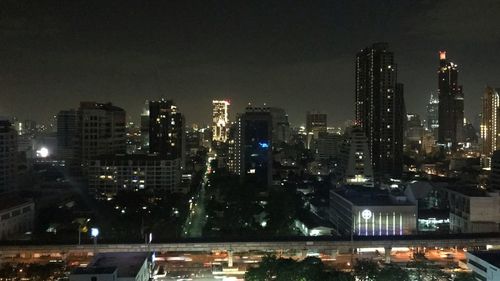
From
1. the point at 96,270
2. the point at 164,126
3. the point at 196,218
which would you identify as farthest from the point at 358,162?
the point at 96,270

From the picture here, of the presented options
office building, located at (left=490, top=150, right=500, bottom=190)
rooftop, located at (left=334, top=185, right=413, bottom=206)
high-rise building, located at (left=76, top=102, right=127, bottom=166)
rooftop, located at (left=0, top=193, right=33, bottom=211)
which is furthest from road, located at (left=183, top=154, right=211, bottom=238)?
office building, located at (left=490, top=150, right=500, bottom=190)

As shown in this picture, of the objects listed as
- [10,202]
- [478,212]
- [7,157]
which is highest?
[7,157]

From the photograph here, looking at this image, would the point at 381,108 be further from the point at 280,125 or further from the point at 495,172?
the point at 280,125

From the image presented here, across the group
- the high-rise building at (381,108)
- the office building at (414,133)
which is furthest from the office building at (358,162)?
the office building at (414,133)

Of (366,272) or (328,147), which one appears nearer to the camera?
(366,272)

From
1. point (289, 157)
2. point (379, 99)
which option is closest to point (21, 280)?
point (379, 99)

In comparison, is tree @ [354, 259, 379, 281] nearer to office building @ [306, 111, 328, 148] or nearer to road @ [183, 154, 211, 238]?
road @ [183, 154, 211, 238]
